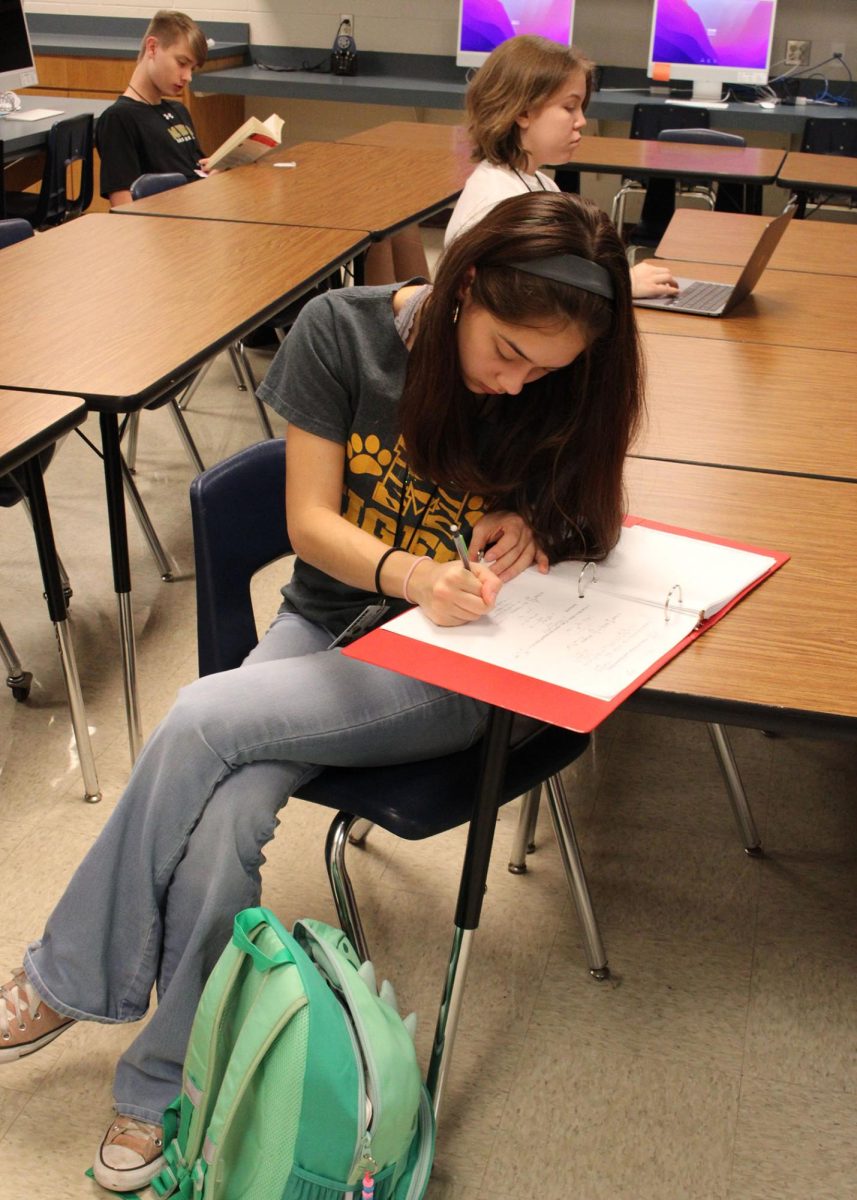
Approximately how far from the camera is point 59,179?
416 centimetres

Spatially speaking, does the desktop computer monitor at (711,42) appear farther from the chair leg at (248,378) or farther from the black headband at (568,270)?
the black headband at (568,270)

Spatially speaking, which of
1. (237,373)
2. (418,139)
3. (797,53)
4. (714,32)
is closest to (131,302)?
(237,373)

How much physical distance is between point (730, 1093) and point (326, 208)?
250cm

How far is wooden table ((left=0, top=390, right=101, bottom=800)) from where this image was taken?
1.61 meters

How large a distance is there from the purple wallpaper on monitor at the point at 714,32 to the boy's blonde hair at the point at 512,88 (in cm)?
314

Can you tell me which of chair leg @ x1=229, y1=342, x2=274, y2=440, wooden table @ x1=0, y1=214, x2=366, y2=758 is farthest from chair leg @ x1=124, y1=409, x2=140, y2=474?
wooden table @ x1=0, y1=214, x2=366, y2=758

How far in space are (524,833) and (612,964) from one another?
24cm

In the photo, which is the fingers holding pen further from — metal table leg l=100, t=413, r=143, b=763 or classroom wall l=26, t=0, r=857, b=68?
classroom wall l=26, t=0, r=857, b=68

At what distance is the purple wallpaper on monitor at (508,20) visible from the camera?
562 cm

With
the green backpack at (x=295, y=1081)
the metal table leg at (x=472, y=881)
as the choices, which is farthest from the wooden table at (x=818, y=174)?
the green backpack at (x=295, y=1081)

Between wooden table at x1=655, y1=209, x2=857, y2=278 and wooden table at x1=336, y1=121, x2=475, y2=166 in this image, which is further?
wooden table at x1=336, y1=121, x2=475, y2=166

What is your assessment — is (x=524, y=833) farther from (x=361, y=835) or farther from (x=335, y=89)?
(x=335, y=89)

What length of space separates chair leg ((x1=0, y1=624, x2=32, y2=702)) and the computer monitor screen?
4.45m

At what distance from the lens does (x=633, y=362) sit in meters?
1.38
